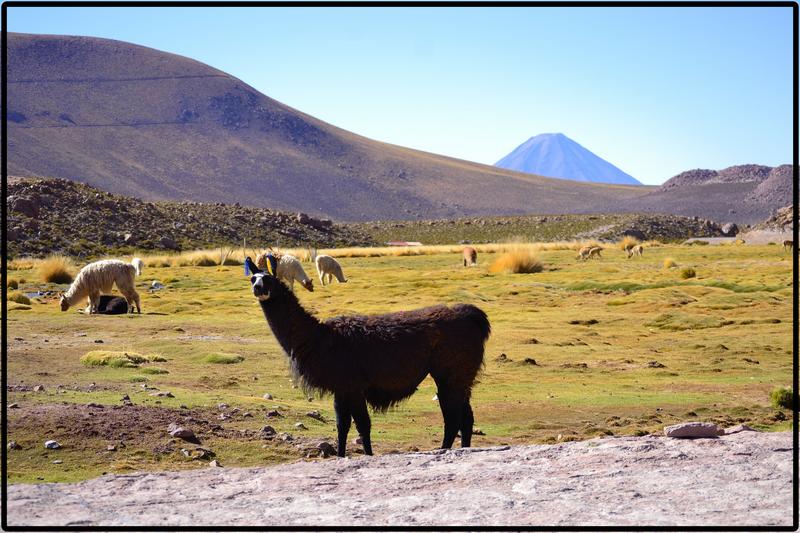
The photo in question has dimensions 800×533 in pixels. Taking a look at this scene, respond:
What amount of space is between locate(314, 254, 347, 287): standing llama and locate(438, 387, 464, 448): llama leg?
2440 cm

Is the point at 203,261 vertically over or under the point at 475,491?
over

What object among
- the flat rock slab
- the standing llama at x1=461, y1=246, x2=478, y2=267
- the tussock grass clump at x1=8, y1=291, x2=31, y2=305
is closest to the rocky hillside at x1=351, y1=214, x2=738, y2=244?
the standing llama at x1=461, y1=246, x2=478, y2=267

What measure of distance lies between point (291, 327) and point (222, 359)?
8.70 m

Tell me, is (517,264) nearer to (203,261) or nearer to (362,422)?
(203,261)

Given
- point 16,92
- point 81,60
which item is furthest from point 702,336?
point 81,60

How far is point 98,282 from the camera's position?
25344mm

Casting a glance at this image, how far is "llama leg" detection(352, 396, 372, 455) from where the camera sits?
9.34 metres

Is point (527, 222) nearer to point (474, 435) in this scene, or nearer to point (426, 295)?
point (426, 295)

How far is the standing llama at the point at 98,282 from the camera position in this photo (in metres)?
25.2

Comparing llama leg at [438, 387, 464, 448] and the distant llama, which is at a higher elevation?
the distant llama

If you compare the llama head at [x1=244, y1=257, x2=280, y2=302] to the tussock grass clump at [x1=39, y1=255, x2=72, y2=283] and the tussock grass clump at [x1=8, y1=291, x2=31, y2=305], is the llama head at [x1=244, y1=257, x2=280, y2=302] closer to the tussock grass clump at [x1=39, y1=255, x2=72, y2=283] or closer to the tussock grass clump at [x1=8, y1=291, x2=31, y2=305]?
the tussock grass clump at [x1=8, y1=291, x2=31, y2=305]

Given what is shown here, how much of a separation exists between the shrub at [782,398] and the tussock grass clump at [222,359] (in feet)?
30.7

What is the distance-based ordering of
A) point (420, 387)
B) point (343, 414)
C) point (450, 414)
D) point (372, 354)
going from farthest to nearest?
point (420, 387) < point (450, 414) < point (372, 354) < point (343, 414)

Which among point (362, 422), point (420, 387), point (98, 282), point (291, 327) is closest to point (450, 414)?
point (362, 422)
